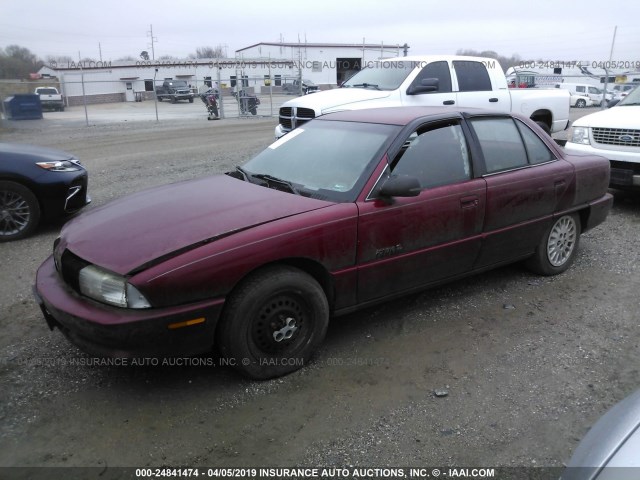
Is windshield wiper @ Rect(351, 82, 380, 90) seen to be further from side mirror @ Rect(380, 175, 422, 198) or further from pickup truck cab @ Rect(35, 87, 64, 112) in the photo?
pickup truck cab @ Rect(35, 87, 64, 112)

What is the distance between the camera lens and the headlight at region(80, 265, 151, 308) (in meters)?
2.71

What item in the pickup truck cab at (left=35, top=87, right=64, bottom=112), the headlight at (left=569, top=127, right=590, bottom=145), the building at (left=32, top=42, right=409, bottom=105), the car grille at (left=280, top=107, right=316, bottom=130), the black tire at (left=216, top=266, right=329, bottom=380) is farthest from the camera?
the building at (left=32, top=42, right=409, bottom=105)

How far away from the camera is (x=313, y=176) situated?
12.3 ft

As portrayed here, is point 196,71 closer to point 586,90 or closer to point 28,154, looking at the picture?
point 586,90

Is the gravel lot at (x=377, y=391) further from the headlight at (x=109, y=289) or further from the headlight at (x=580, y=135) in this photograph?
the headlight at (x=580, y=135)

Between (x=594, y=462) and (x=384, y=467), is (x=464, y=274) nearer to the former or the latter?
(x=384, y=467)

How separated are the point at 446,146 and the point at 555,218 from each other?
1.38m

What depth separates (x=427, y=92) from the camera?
8.61m

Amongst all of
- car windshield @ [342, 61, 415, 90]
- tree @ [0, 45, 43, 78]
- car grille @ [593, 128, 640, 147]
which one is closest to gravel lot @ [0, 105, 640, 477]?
car grille @ [593, 128, 640, 147]

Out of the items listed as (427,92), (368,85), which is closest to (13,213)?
(368,85)

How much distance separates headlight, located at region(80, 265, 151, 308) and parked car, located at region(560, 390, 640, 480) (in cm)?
210

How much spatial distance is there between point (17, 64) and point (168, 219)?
69429 millimetres

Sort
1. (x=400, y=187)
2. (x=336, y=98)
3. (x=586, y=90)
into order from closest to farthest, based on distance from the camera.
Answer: (x=400, y=187) → (x=336, y=98) → (x=586, y=90)

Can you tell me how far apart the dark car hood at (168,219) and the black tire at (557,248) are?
235 centimetres
